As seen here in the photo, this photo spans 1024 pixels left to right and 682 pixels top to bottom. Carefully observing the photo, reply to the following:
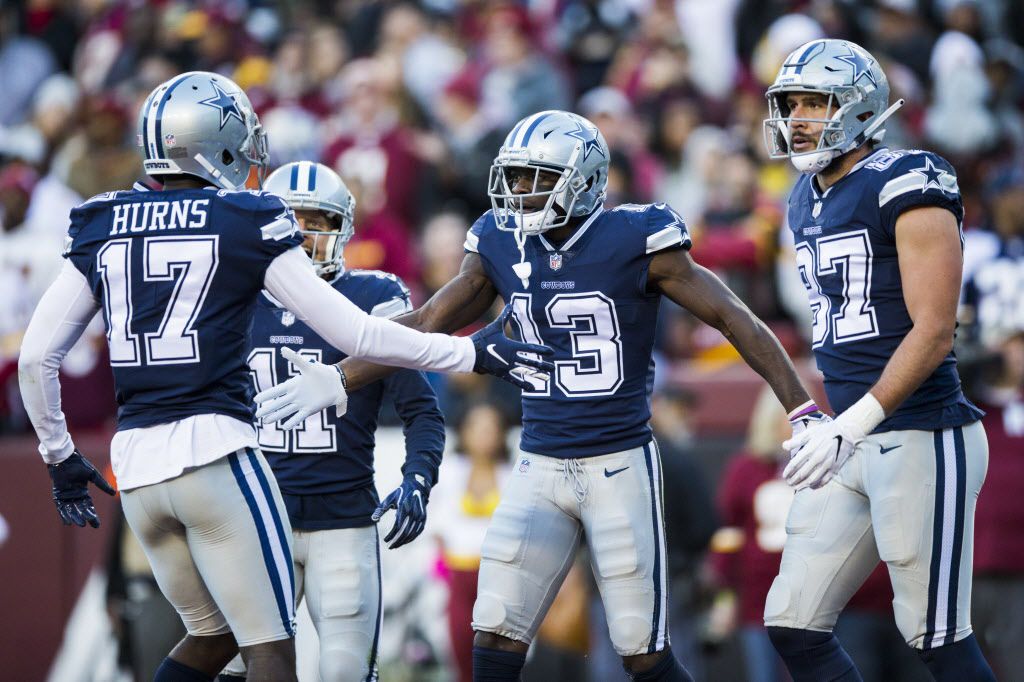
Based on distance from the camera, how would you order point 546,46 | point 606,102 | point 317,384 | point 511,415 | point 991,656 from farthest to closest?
point 546,46
point 606,102
point 511,415
point 991,656
point 317,384

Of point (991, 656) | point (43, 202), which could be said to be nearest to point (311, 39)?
point (43, 202)

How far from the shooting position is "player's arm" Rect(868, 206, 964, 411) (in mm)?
4262

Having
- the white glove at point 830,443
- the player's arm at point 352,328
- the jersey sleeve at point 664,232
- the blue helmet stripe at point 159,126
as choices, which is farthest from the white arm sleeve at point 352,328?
the white glove at point 830,443

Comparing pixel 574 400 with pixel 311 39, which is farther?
pixel 311 39

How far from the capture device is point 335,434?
4977mm

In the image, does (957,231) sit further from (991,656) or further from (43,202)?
(43,202)

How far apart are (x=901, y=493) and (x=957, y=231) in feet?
2.59

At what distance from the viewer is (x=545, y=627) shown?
724 centimetres

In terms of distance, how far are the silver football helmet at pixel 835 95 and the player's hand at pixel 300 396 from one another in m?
1.61

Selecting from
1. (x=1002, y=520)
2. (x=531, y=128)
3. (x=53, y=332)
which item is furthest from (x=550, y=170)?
(x=1002, y=520)

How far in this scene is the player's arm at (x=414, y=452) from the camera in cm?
475

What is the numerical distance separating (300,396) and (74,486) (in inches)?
30.8

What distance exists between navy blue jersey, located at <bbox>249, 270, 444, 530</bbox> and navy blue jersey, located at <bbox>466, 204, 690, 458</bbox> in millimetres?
506

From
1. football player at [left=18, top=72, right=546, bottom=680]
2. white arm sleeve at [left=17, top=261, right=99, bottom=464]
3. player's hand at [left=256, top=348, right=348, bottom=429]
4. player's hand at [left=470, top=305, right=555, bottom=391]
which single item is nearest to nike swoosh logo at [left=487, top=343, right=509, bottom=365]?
player's hand at [left=470, top=305, right=555, bottom=391]
